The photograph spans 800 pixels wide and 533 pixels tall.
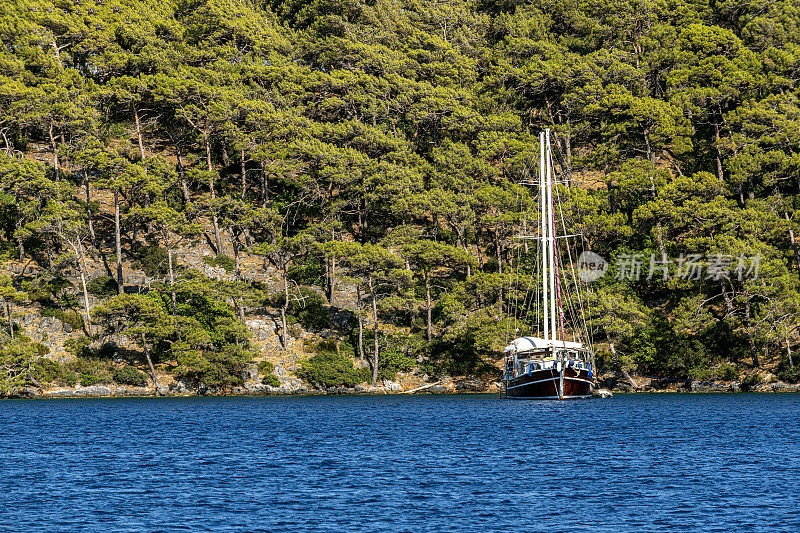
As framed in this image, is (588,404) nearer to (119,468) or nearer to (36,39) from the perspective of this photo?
(119,468)

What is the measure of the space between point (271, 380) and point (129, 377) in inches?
490

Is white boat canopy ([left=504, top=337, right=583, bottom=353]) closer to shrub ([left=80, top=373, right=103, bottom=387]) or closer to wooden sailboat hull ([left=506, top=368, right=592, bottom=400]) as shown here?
wooden sailboat hull ([left=506, top=368, right=592, bottom=400])

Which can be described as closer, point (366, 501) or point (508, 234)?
point (366, 501)

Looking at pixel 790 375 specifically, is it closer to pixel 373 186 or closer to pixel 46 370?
pixel 373 186

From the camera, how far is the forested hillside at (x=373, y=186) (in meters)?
76.9

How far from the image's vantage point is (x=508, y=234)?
88188 millimetres

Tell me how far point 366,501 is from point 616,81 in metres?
82.2

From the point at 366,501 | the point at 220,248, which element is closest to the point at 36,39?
the point at 220,248

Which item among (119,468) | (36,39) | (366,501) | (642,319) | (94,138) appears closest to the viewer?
(366,501)

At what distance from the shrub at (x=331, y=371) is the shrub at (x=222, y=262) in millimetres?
15099

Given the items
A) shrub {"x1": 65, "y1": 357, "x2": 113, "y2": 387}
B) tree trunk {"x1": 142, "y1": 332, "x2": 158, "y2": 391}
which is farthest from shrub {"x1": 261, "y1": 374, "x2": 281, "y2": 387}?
shrub {"x1": 65, "y1": 357, "x2": 113, "y2": 387}

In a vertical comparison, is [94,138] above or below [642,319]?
above

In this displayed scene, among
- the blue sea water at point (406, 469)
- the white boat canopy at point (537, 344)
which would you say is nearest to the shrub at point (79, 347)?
the blue sea water at point (406, 469)

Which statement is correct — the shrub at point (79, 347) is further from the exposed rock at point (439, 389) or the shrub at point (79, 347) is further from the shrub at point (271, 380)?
the exposed rock at point (439, 389)
